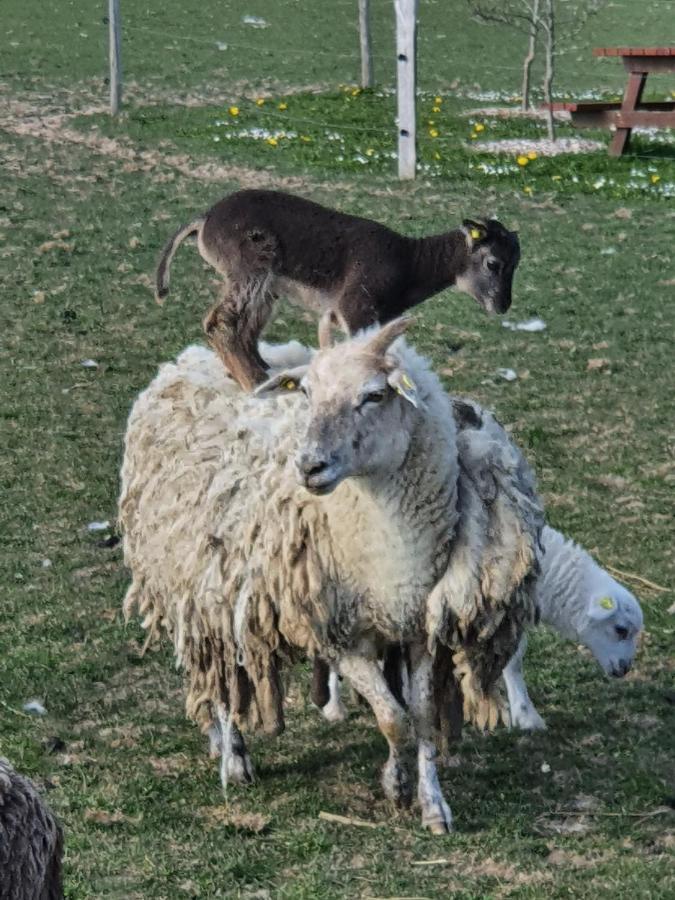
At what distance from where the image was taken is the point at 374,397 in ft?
16.5

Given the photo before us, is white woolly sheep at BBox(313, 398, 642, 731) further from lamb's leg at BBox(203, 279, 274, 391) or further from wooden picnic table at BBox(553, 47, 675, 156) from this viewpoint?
wooden picnic table at BBox(553, 47, 675, 156)

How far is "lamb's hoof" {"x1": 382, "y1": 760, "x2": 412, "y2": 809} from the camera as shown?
215 inches

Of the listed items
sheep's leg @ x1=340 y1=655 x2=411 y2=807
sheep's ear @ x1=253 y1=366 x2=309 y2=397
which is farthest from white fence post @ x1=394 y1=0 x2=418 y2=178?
sheep's leg @ x1=340 y1=655 x2=411 y2=807

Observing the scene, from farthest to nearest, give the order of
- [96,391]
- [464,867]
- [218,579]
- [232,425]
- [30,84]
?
[30,84]
[96,391]
[232,425]
[218,579]
[464,867]

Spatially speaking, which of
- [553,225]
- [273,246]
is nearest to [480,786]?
[273,246]

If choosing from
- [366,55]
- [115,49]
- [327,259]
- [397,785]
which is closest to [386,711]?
[397,785]

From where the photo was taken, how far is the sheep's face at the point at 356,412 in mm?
4820

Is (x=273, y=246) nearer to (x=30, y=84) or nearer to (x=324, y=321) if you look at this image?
(x=324, y=321)

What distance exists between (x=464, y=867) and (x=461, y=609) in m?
0.83

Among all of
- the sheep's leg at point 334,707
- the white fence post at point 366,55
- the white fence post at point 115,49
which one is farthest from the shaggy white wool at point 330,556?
the white fence post at point 366,55

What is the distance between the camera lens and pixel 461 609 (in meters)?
5.16

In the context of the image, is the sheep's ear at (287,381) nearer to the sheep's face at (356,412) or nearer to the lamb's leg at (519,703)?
the sheep's face at (356,412)

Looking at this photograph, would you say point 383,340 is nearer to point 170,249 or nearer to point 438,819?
point 438,819

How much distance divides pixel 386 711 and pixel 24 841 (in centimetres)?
244
